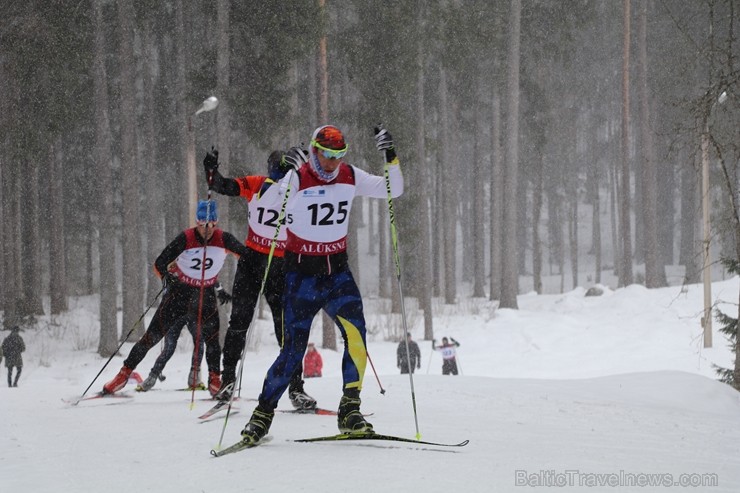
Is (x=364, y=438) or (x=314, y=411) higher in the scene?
(x=364, y=438)

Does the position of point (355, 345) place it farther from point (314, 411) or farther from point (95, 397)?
point (95, 397)

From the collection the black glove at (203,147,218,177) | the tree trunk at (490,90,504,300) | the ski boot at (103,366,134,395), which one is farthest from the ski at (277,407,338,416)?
the tree trunk at (490,90,504,300)

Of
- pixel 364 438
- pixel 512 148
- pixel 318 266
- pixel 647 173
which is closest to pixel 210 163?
pixel 318 266

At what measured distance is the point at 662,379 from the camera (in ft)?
32.0

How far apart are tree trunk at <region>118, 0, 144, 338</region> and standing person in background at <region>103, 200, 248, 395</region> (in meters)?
12.6

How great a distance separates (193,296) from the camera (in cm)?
844

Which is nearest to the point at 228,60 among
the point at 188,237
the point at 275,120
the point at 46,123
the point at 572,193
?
the point at 275,120

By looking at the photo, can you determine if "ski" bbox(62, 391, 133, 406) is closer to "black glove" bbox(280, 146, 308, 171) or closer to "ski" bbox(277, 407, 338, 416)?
"ski" bbox(277, 407, 338, 416)

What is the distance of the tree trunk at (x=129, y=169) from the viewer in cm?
1977

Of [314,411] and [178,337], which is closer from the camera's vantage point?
[314,411]

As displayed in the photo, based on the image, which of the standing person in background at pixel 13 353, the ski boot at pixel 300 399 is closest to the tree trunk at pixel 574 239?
the standing person in background at pixel 13 353

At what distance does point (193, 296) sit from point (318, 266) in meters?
3.38

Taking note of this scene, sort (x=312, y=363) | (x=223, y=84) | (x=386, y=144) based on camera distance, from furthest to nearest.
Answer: (x=223, y=84)
(x=312, y=363)
(x=386, y=144)

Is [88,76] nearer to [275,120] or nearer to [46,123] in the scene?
[46,123]
